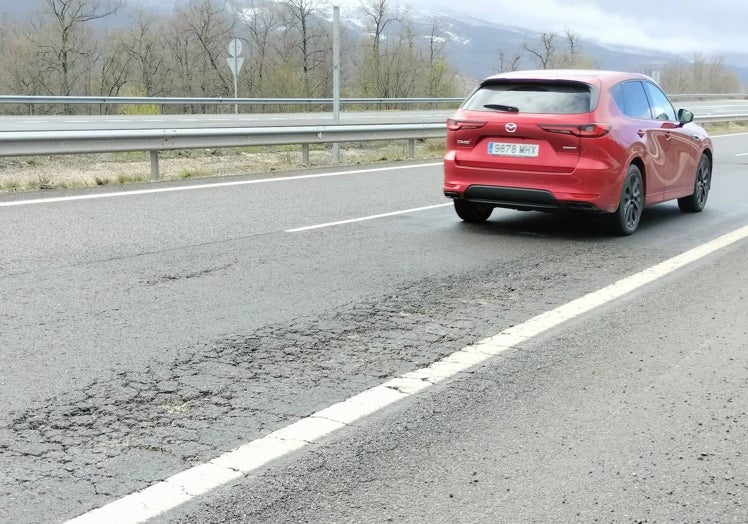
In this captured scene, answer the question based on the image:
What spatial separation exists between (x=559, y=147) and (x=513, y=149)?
46 cm

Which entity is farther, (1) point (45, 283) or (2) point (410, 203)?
(2) point (410, 203)

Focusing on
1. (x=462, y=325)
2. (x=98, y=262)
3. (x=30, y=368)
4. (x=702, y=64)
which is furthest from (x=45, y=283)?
(x=702, y=64)

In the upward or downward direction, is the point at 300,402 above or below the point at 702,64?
below

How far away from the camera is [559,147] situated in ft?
28.1

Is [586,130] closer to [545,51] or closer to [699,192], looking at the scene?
[699,192]

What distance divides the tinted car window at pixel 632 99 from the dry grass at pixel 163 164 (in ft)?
23.0

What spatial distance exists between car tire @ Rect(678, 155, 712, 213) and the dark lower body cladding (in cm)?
282

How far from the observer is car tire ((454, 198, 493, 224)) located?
31.5 ft

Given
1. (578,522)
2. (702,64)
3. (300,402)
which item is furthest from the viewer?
(702,64)

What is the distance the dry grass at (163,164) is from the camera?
13.0 meters

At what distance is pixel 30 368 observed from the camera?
4496 mm

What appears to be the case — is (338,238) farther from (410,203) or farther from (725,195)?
(725,195)

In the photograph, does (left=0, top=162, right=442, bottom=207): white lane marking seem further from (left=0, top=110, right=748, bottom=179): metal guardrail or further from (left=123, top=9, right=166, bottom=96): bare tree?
(left=123, top=9, right=166, bottom=96): bare tree

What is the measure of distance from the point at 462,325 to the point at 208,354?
159 cm
